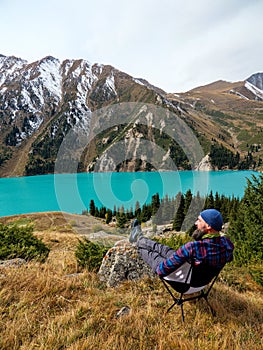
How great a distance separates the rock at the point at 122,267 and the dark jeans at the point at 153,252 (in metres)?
0.20

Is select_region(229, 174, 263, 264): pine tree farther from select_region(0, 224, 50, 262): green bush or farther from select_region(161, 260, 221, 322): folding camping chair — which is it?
select_region(0, 224, 50, 262): green bush

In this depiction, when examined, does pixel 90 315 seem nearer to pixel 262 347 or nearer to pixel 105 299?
pixel 105 299

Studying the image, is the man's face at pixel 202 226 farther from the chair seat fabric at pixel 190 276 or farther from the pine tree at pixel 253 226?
the pine tree at pixel 253 226

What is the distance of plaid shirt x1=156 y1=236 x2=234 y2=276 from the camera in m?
3.27

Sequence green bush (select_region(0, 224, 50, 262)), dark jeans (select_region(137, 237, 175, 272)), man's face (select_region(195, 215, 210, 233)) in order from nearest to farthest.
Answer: man's face (select_region(195, 215, 210, 233))
dark jeans (select_region(137, 237, 175, 272))
green bush (select_region(0, 224, 50, 262))

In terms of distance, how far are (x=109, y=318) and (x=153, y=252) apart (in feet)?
5.25

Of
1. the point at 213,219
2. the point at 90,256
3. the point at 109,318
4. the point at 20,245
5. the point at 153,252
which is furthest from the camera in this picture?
the point at 20,245

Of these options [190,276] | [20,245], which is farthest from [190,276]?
[20,245]

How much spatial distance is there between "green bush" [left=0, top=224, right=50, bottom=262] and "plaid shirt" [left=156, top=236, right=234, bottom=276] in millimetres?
4722

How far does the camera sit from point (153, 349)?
2.64 meters

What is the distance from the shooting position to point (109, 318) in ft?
10.7

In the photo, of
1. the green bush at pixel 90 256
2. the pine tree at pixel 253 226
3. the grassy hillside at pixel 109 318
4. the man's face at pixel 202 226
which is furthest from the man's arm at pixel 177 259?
the pine tree at pixel 253 226

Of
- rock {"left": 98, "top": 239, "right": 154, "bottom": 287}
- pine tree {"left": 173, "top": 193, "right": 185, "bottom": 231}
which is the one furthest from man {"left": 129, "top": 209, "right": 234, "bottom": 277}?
pine tree {"left": 173, "top": 193, "right": 185, "bottom": 231}

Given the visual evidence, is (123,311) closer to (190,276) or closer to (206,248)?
(190,276)
